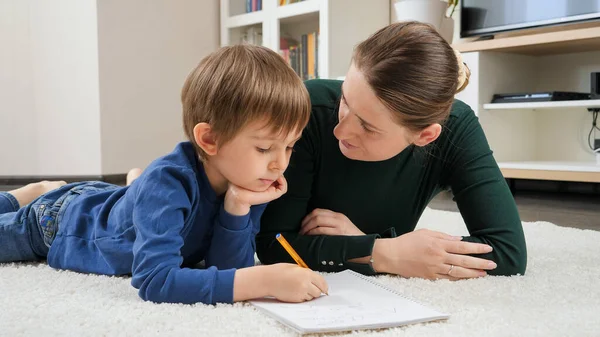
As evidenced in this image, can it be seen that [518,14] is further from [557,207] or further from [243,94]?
[243,94]

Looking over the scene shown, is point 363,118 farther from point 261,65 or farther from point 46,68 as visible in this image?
point 46,68

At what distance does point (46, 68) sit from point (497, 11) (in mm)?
2522

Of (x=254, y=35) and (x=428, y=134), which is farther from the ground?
(x=254, y=35)

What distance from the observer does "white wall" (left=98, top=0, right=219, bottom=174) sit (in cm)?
355

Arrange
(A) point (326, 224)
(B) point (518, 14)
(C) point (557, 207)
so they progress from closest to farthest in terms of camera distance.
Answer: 1. (A) point (326, 224)
2. (C) point (557, 207)
3. (B) point (518, 14)

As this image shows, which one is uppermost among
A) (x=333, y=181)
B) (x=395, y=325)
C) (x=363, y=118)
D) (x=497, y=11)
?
(x=497, y=11)

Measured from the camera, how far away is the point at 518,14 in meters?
2.99

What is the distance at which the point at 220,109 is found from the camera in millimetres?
976

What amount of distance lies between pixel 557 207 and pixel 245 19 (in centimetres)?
212

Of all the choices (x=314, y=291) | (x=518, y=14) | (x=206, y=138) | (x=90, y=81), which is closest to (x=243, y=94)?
(x=206, y=138)

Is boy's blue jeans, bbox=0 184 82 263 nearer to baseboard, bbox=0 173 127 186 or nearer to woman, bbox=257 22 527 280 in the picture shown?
Result: woman, bbox=257 22 527 280

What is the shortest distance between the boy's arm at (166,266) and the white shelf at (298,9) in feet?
8.39

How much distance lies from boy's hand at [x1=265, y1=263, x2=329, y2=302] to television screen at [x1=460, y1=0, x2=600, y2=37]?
2.35 metres

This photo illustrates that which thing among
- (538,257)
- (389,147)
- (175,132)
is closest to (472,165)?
(389,147)
